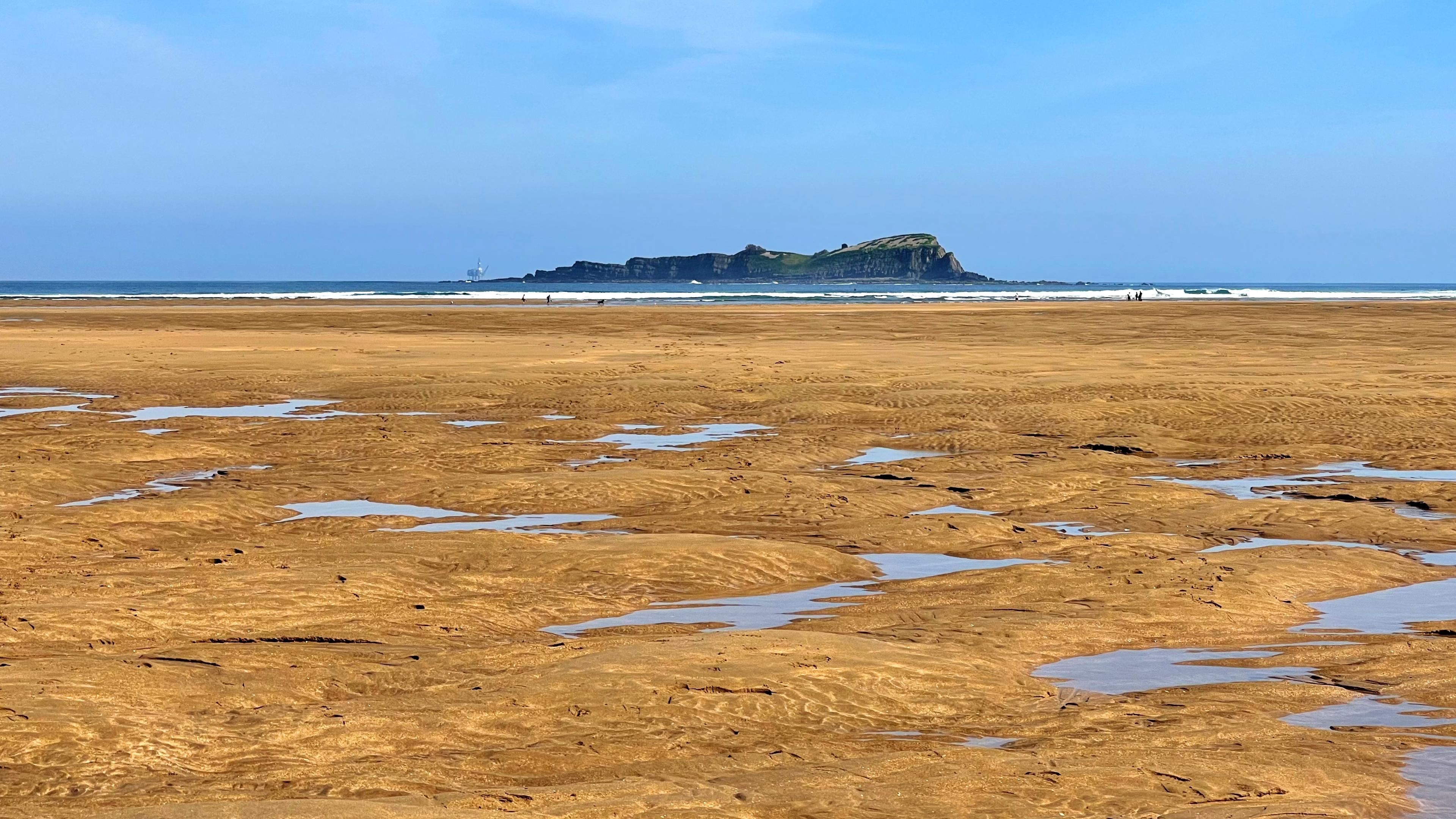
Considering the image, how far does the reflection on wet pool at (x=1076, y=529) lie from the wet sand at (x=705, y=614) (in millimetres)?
157

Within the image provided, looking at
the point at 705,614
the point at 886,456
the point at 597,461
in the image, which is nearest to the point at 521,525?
the point at 705,614

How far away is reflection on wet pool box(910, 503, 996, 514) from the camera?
44.4ft

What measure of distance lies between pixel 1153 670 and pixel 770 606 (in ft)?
9.23

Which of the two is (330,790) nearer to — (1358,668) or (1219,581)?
(1358,668)

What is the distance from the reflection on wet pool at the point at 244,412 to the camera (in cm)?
2117

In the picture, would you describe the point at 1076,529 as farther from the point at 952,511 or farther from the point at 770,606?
the point at 770,606

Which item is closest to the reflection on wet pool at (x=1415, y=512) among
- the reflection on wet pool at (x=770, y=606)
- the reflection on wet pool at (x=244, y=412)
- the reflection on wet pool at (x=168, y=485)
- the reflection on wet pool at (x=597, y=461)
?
the reflection on wet pool at (x=770, y=606)

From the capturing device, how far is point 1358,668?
26.5ft

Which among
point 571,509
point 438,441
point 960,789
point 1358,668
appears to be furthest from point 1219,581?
point 438,441

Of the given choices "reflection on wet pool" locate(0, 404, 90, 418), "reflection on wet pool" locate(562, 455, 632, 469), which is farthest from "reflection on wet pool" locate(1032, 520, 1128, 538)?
"reflection on wet pool" locate(0, 404, 90, 418)

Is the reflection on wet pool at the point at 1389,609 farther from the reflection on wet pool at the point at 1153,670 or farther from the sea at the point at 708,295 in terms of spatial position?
the sea at the point at 708,295

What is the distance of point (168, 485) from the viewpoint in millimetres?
14906

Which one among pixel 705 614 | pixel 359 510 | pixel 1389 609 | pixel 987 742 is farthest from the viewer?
pixel 359 510

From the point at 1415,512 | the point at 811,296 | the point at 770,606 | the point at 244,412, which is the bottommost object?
the point at 770,606
